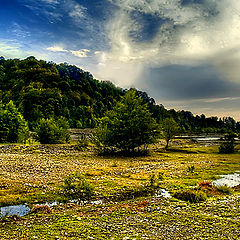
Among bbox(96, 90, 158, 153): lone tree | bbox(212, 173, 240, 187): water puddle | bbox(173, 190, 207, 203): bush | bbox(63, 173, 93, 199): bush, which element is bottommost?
bbox(212, 173, 240, 187): water puddle

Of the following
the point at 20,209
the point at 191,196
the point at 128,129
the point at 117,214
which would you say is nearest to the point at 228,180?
the point at 191,196

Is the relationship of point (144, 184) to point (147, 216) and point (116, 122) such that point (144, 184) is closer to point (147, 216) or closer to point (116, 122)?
point (147, 216)

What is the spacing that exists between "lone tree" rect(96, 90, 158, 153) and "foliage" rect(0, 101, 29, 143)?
31.6 m

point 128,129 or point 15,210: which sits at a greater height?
point 128,129

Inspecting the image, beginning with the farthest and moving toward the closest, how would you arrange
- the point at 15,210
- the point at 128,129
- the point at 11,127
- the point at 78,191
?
the point at 11,127
the point at 128,129
the point at 78,191
the point at 15,210

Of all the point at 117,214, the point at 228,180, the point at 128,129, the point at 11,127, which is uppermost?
the point at 11,127

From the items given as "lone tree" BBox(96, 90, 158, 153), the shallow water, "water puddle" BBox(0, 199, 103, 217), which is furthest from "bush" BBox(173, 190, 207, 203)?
"lone tree" BBox(96, 90, 158, 153)

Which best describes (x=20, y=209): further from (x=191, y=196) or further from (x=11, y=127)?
(x=11, y=127)

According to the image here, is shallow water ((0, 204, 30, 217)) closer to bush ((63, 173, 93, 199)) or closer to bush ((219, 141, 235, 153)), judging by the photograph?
bush ((63, 173, 93, 199))

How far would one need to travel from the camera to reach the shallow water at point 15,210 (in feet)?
44.0

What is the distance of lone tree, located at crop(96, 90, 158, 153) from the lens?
45594mm

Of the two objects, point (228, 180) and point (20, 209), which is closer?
point (20, 209)

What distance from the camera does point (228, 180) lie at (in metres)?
25.8

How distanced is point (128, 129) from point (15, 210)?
32.6 metres
